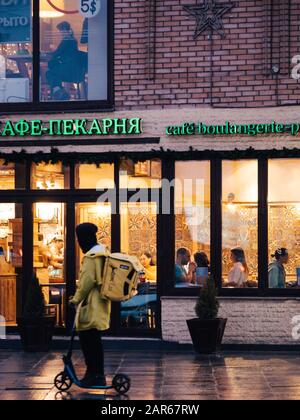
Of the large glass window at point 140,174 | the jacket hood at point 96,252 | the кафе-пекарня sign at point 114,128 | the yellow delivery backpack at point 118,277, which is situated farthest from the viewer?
the large glass window at point 140,174

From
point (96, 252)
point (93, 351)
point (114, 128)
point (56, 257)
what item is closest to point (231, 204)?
point (114, 128)

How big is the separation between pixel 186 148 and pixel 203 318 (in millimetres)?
2709

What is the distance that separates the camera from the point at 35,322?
14.0 meters

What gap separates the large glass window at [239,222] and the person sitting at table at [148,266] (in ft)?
3.66

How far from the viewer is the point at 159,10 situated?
48.0 feet

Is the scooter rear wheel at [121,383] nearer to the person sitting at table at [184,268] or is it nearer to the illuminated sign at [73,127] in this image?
the person sitting at table at [184,268]

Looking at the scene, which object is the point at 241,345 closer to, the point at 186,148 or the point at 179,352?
the point at 179,352

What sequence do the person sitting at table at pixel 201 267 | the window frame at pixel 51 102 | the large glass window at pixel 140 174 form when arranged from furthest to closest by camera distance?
the window frame at pixel 51 102, the large glass window at pixel 140 174, the person sitting at table at pixel 201 267

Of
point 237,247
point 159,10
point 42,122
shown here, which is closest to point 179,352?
point 237,247

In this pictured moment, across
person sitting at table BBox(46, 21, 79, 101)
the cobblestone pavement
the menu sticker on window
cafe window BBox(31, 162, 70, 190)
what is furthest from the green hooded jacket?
the menu sticker on window

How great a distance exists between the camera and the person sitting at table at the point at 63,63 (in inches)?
593

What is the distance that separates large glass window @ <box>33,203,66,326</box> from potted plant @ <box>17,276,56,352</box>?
0.89 metres

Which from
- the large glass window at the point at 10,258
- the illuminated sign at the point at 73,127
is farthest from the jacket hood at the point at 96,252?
the large glass window at the point at 10,258

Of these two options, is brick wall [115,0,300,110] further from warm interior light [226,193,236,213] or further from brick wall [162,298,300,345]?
brick wall [162,298,300,345]
